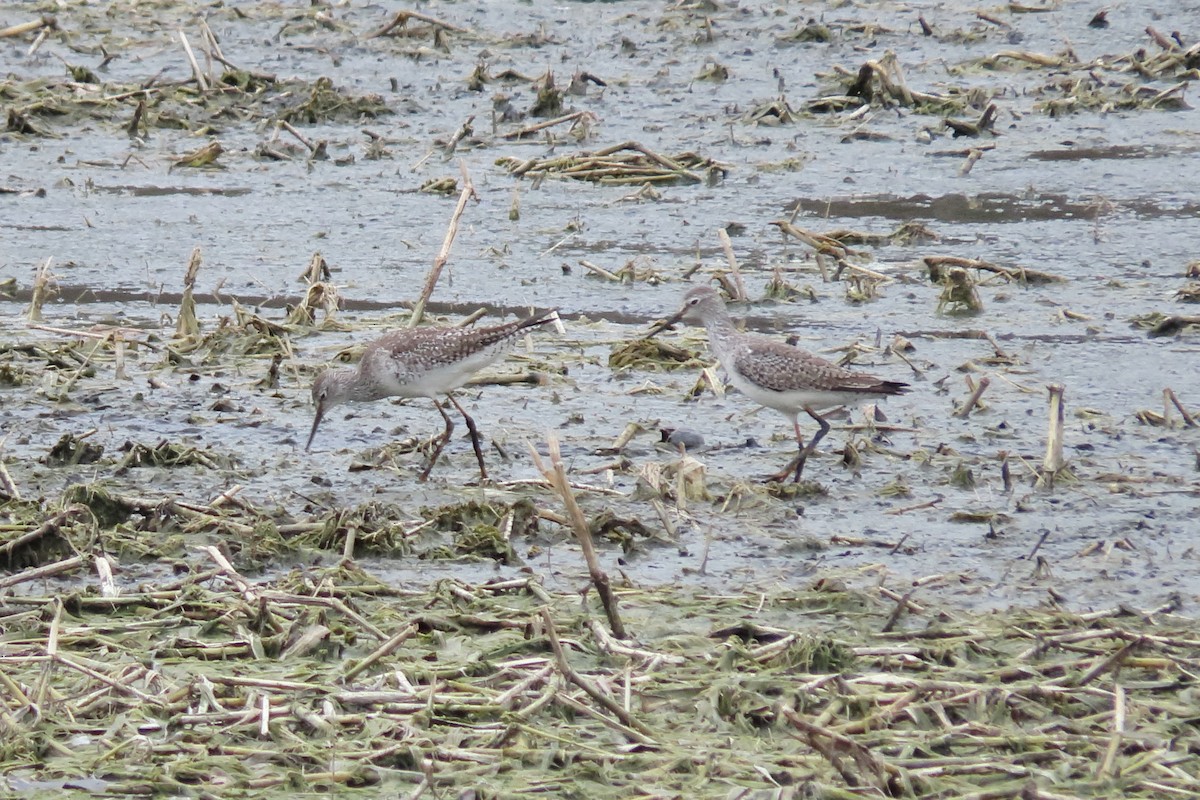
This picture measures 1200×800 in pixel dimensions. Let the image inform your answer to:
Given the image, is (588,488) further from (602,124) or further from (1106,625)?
(602,124)

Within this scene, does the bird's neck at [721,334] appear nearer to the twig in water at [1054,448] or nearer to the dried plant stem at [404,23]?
the twig in water at [1054,448]

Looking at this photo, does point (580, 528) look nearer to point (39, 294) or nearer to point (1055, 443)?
point (1055, 443)

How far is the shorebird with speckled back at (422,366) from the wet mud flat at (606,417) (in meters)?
0.27

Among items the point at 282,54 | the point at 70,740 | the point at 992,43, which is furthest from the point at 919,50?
the point at 70,740

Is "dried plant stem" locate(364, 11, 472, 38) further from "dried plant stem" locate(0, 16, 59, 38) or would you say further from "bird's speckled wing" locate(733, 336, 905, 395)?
"bird's speckled wing" locate(733, 336, 905, 395)

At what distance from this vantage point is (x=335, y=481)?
26.6 feet

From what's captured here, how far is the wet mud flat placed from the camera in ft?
17.7

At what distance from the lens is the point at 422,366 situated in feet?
28.0

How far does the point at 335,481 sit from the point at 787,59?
34.6ft

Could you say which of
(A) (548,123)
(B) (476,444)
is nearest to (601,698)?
(B) (476,444)

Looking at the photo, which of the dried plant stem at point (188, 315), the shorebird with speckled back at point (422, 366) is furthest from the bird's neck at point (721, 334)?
the dried plant stem at point (188, 315)

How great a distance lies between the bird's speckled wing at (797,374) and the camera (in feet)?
26.9

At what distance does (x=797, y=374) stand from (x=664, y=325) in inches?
58.1

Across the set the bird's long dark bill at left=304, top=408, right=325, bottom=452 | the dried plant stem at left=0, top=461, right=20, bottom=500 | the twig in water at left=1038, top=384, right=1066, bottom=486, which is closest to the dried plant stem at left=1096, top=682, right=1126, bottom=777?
the twig in water at left=1038, top=384, right=1066, bottom=486
